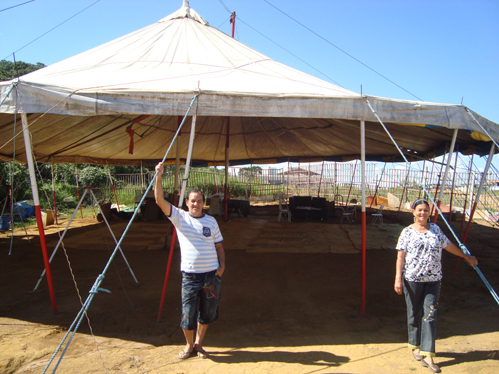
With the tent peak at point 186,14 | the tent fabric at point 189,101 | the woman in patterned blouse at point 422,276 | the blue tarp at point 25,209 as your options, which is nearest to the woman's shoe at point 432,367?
the woman in patterned blouse at point 422,276

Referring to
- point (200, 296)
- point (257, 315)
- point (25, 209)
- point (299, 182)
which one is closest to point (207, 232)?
point (200, 296)

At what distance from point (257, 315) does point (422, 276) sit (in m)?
2.03

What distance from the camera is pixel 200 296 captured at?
2.86 metres

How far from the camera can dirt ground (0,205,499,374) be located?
2.89 m

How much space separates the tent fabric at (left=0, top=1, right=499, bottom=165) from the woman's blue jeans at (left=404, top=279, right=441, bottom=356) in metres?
1.96

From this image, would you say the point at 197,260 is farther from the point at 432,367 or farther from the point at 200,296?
the point at 432,367

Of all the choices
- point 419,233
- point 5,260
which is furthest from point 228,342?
point 5,260

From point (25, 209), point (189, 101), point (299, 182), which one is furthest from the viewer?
point (299, 182)

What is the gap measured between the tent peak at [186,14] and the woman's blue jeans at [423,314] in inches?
259

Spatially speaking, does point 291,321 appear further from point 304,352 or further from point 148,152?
point 148,152

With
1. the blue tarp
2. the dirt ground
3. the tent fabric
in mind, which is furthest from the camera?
the blue tarp

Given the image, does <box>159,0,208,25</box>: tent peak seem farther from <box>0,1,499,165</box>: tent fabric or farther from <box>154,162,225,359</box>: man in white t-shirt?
<box>154,162,225,359</box>: man in white t-shirt

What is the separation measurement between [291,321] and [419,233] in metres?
1.86

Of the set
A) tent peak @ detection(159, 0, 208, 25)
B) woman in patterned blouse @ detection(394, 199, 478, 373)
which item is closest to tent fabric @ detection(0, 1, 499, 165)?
tent peak @ detection(159, 0, 208, 25)
